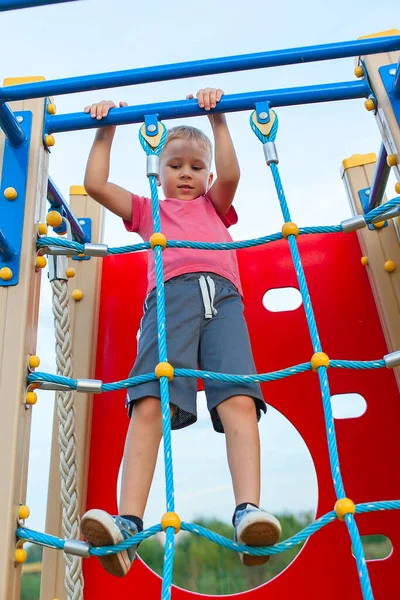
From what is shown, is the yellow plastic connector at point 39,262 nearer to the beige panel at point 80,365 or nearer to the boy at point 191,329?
the boy at point 191,329

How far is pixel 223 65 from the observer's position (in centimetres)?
109

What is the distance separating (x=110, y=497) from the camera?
1407 mm

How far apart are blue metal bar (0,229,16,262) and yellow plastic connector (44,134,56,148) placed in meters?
0.23

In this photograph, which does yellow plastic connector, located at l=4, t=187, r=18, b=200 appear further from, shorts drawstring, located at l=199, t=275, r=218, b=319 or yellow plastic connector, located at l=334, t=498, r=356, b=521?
yellow plastic connector, located at l=334, t=498, r=356, b=521

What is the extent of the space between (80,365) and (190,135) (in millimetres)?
609

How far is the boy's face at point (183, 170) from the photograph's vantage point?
141 centimetres

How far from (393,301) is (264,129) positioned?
1.82 ft

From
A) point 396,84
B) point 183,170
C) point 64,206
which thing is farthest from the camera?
point 64,206

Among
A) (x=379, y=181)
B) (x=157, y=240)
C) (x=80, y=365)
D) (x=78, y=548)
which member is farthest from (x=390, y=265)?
(x=78, y=548)

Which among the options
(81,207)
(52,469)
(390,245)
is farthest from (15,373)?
(390,245)

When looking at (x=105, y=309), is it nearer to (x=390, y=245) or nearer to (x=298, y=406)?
(x=298, y=406)

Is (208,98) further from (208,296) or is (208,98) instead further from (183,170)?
(208,296)

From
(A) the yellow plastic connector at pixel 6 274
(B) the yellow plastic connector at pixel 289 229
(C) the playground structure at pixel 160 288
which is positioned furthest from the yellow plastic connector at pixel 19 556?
(B) the yellow plastic connector at pixel 289 229

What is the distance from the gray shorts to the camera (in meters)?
1.08
